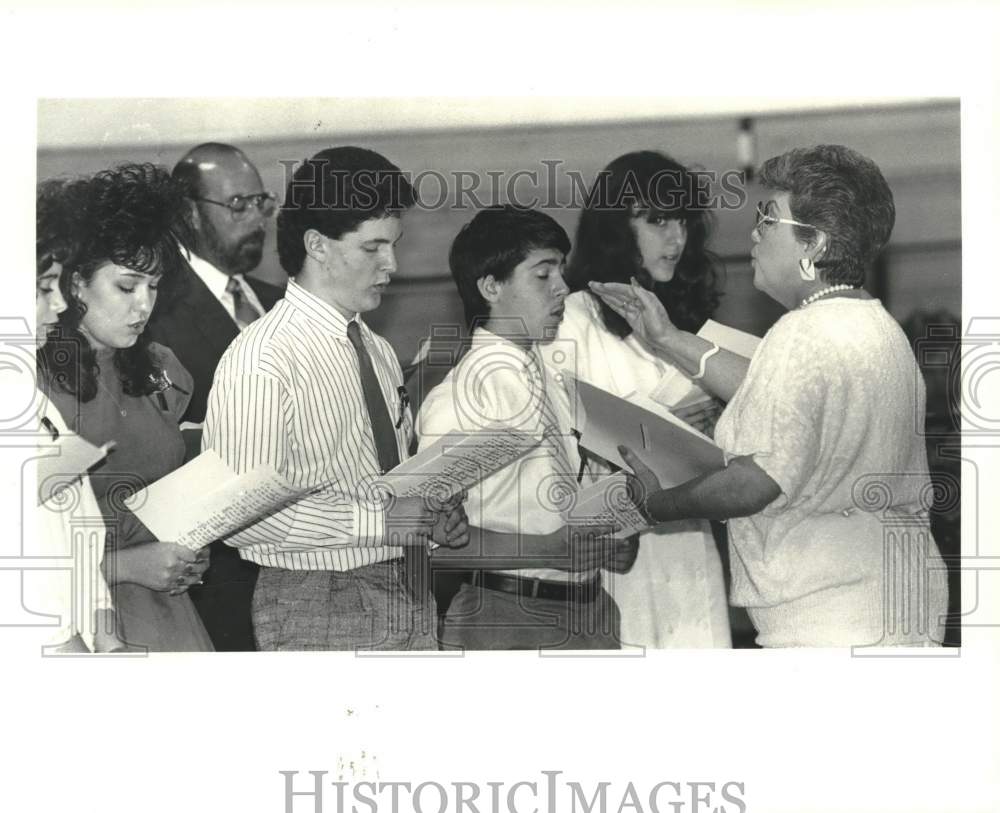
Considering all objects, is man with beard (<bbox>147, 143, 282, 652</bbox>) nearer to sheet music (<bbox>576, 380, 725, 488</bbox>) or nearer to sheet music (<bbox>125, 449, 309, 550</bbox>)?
sheet music (<bbox>125, 449, 309, 550</bbox>)

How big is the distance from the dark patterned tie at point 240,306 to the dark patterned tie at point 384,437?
0.32 meters

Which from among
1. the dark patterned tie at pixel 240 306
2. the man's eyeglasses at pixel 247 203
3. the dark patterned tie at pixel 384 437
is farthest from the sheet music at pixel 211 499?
the man's eyeglasses at pixel 247 203

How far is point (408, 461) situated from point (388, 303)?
0.51 meters

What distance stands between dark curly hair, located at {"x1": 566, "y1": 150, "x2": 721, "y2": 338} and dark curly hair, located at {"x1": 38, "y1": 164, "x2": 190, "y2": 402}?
131 cm

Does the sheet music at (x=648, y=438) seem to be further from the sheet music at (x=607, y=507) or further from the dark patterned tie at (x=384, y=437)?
the dark patterned tie at (x=384, y=437)

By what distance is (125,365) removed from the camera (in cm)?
509

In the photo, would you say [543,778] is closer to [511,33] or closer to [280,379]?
[280,379]

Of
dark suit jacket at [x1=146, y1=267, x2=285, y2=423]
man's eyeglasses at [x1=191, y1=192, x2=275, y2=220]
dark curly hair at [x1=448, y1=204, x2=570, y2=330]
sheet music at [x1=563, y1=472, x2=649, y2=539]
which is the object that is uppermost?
man's eyeglasses at [x1=191, y1=192, x2=275, y2=220]

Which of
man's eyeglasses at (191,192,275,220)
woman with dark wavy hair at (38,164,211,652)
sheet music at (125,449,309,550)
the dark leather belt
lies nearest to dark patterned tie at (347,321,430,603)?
the dark leather belt

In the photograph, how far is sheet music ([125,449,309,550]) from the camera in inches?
200

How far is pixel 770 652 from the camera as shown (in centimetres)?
513

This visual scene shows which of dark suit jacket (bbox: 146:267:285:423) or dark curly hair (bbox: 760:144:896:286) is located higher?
dark curly hair (bbox: 760:144:896:286)

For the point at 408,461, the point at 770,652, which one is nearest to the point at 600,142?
the point at 408,461

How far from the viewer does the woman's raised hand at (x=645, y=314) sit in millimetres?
5199
